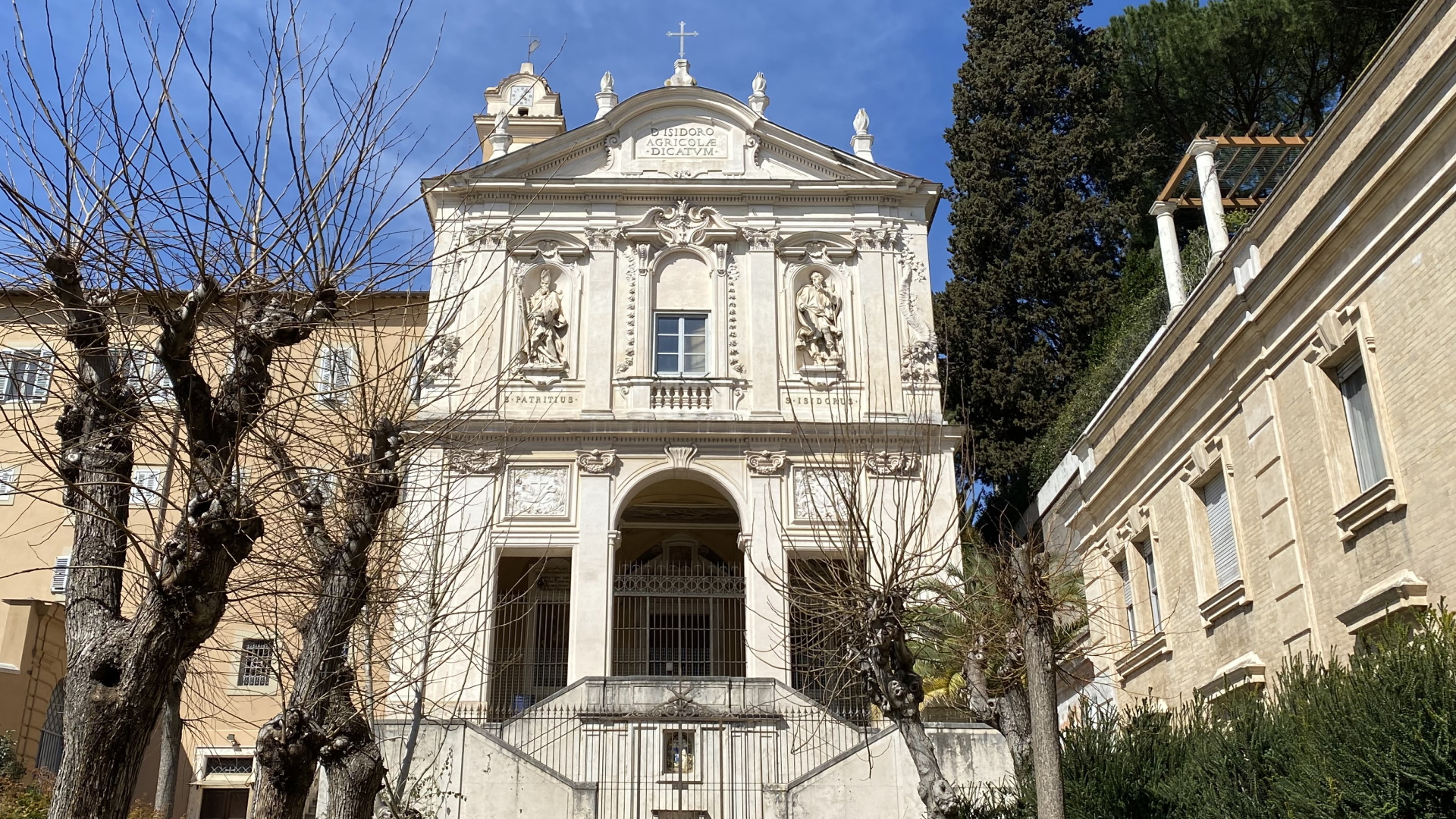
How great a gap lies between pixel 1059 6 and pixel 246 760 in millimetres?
26237

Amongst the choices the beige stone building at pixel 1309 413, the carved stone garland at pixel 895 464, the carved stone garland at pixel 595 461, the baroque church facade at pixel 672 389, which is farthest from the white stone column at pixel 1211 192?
the carved stone garland at pixel 595 461

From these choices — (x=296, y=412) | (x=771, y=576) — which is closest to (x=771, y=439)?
(x=771, y=576)

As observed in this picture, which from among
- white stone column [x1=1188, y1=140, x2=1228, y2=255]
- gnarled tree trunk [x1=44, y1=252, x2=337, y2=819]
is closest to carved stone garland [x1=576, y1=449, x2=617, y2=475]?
white stone column [x1=1188, y1=140, x2=1228, y2=255]

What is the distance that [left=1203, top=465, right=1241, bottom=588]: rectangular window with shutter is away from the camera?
15.2 metres

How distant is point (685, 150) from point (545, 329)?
5283mm

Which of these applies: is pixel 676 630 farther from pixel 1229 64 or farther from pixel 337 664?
pixel 1229 64

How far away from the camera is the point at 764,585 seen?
23.9 metres

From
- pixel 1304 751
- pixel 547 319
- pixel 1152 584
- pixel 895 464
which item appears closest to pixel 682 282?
pixel 547 319

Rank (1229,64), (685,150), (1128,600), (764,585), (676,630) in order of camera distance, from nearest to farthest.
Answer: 1. (1128,600)
2. (764,585)
3. (676,630)
4. (685,150)
5. (1229,64)

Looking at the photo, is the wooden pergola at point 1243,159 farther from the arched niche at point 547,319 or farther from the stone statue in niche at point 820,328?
the arched niche at point 547,319

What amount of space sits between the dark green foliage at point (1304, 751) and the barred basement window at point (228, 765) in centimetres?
1650

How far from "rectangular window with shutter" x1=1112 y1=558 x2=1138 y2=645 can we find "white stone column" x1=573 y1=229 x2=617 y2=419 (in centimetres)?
1050

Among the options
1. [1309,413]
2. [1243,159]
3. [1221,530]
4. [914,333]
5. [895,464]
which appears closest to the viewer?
[1309,413]

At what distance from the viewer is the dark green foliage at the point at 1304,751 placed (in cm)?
840
